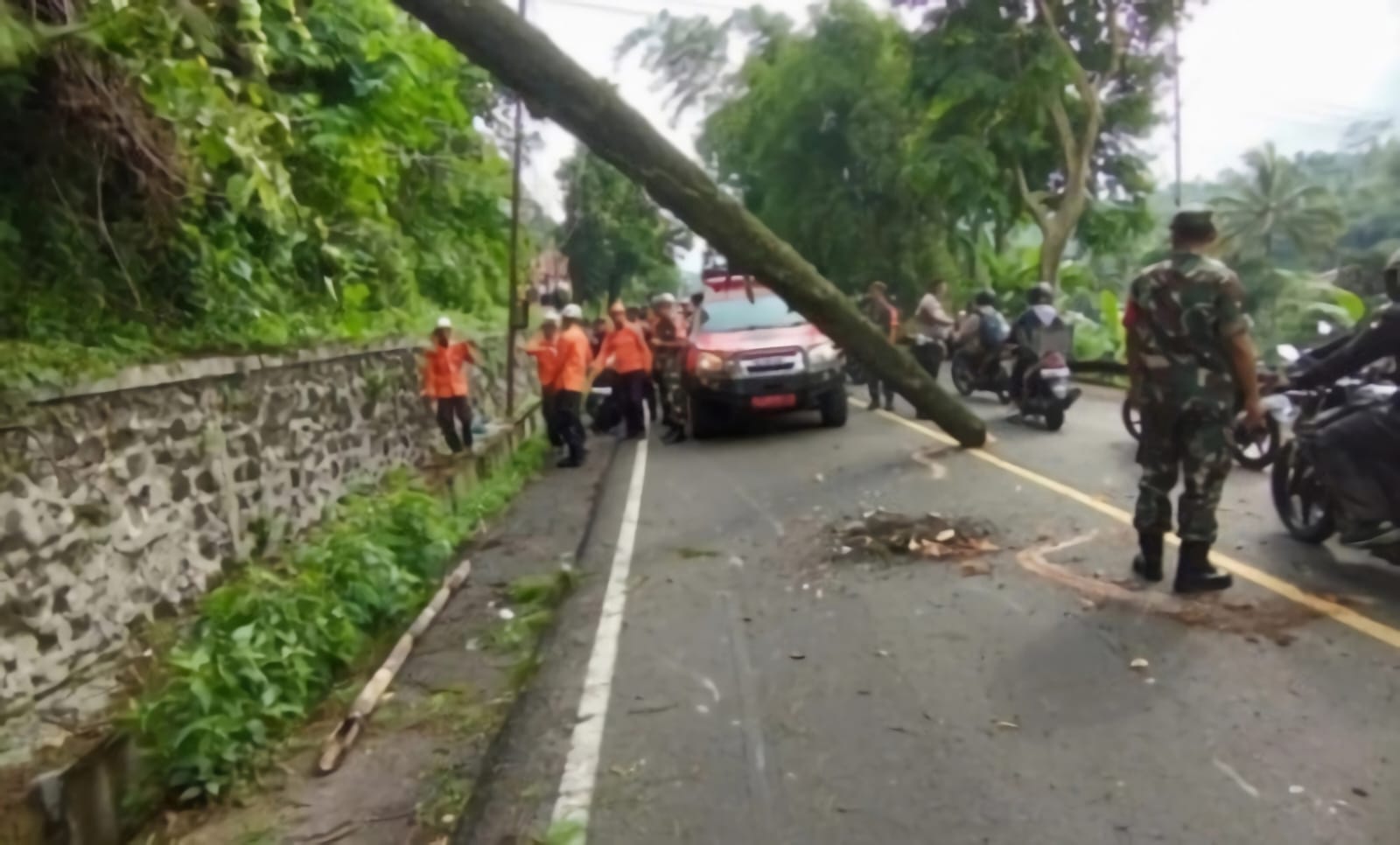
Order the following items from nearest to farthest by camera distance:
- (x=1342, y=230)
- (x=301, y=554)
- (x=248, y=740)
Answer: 1. (x=248, y=740)
2. (x=301, y=554)
3. (x=1342, y=230)

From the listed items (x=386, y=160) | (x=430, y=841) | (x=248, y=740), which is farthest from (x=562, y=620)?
(x=386, y=160)

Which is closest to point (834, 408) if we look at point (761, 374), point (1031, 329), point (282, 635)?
point (761, 374)

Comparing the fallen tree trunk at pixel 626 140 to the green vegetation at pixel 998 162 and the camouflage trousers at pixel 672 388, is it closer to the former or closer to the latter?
the camouflage trousers at pixel 672 388

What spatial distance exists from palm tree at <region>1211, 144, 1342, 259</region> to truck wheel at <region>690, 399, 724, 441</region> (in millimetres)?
22103

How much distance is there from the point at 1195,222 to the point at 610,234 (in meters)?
37.1

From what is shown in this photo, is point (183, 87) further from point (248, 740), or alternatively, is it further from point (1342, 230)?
point (1342, 230)

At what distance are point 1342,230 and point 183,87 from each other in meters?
28.5

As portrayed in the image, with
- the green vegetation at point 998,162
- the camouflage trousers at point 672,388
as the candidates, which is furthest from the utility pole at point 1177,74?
the camouflage trousers at point 672,388

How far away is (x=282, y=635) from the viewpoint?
234 inches

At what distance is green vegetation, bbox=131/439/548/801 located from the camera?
4770mm

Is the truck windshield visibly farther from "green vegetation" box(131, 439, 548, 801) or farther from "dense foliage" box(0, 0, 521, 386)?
"green vegetation" box(131, 439, 548, 801)

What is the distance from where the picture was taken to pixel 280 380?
854 cm

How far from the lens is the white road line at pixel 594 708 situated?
4152 millimetres

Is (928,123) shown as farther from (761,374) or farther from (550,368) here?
(550,368)
